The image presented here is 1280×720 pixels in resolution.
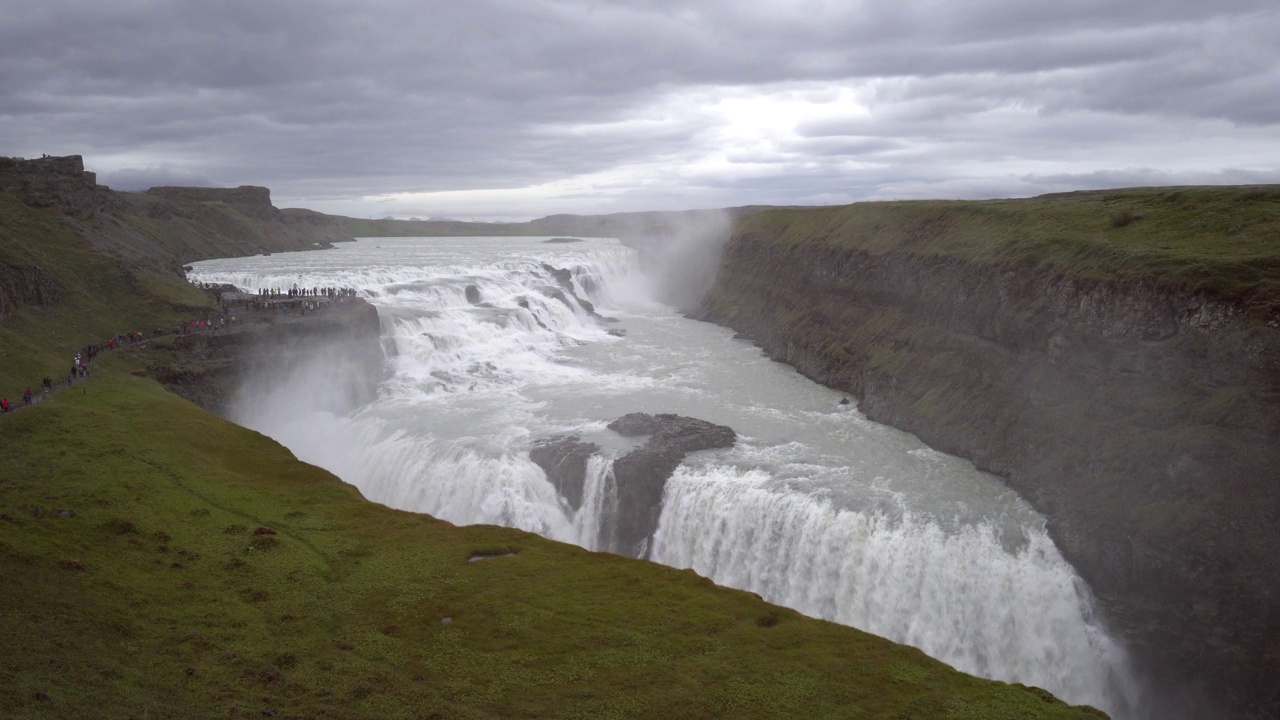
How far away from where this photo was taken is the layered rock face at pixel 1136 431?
72.1 ft

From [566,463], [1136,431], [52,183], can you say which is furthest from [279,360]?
[1136,431]

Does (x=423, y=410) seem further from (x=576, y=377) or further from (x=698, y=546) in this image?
(x=698, y=546)

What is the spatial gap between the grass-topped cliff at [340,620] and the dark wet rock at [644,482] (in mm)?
6936

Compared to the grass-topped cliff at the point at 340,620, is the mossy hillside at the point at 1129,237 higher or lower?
higher

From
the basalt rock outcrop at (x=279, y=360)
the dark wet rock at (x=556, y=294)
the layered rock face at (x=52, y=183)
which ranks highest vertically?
the layered rock face at (x=52, y=183)

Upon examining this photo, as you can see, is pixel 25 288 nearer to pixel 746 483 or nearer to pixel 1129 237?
pixel 746 483

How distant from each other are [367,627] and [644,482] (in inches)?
548

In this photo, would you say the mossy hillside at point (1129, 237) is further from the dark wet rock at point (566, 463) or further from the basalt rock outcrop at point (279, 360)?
the basalt rock outcrop at point (279, 360)

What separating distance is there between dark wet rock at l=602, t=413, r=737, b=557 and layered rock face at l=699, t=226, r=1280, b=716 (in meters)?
10.8

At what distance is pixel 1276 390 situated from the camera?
23578mm

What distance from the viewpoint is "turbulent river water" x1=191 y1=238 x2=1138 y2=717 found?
2386 centimetres

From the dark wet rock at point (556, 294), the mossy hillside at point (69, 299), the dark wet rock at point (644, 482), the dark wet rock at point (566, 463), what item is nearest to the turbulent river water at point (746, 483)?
the dark wet rock at point (566, 463)

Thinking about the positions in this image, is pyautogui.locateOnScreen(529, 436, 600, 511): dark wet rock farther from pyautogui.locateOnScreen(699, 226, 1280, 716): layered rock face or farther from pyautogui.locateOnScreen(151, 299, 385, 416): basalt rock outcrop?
pyautogui.locateOnScreen(151, 299, 385, 416): basalt rock outcrop

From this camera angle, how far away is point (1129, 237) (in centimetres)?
3262
